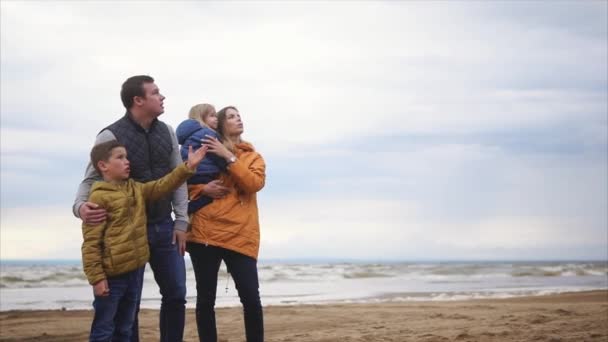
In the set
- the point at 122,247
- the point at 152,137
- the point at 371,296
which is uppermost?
the point at 152,137

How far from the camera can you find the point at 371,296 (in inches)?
628

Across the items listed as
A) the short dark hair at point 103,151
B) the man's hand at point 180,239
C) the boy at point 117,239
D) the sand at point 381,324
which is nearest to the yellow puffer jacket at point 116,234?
the boy at point 117,239

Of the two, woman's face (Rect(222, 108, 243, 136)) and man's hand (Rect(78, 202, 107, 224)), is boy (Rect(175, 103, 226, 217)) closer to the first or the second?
woman's face (Rect(222, 108, 243, 136))

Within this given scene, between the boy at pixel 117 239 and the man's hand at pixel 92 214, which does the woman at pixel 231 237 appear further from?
the man's hand at pixel 92 214

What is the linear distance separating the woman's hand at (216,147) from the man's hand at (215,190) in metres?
0.20

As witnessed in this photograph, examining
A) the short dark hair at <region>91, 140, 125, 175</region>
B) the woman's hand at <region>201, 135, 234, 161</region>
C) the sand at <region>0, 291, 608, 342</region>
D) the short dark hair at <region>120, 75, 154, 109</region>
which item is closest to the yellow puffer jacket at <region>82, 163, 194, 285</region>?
the short dark hair at <region>91, 140, 125, 175</region>

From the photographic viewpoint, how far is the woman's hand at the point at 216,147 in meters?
4.48

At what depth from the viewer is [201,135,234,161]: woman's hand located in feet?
14.7

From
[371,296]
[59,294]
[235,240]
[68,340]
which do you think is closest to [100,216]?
[235,240]

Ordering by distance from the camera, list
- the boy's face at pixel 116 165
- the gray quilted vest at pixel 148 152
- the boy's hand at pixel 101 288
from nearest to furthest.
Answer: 1. the boy's hand at pixel 101 288
2. the boy's face at pixel 116 165
3. the gray quilted vest at pixel 148 152

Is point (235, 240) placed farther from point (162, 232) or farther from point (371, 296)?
point (371, 296)

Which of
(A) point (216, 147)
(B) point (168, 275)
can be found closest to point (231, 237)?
(B) point (168, 275)

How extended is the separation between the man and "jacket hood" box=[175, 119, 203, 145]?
22 centimetres

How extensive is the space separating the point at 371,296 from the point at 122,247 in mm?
12623
